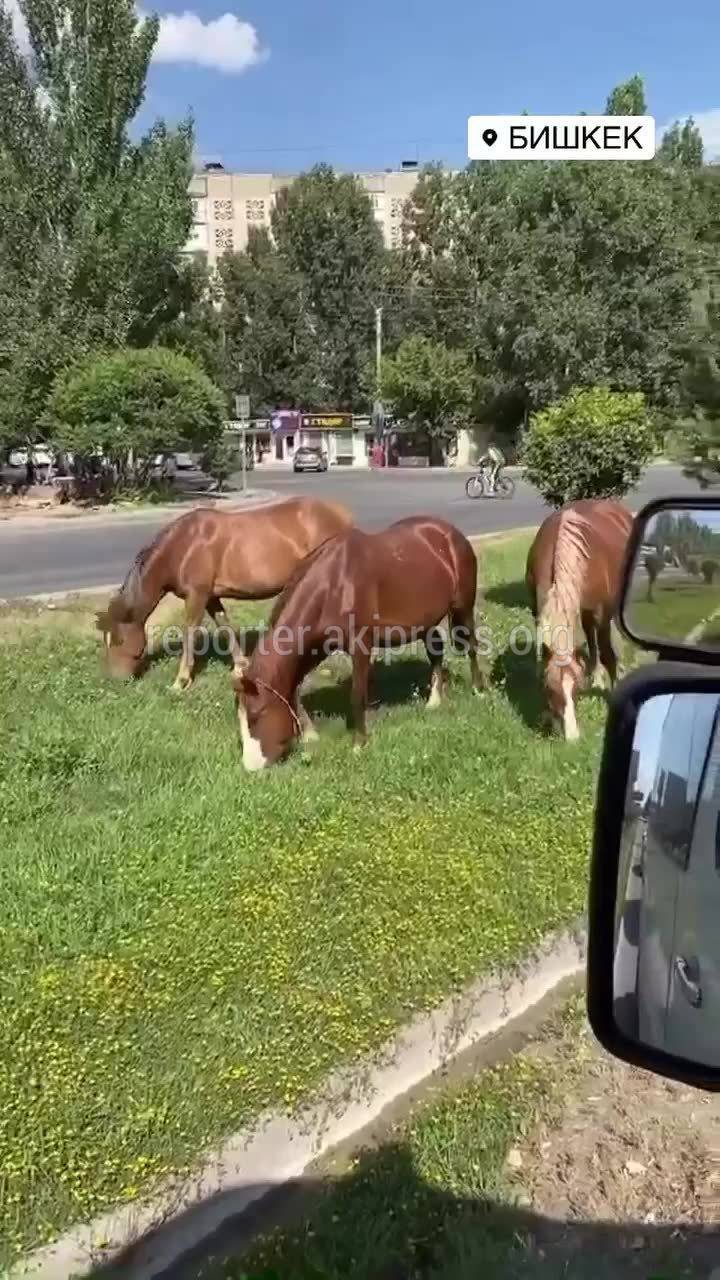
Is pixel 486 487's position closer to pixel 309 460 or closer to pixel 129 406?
pixel 129 406

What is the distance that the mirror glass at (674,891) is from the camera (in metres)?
1.74

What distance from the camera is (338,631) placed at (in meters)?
7.21

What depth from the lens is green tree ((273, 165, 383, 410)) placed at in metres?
63.3

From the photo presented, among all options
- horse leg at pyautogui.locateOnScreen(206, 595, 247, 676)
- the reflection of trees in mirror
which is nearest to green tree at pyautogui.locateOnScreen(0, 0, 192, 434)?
horse leg at pyautogui.locateOnScreen(206, 595, 247, 676)

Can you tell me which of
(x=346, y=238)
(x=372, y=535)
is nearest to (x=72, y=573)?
(x=372, y=535)

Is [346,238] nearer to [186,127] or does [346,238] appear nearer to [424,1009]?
[186,127]

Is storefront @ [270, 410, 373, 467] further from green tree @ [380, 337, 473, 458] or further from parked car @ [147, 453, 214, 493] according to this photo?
parked car @ [147, 453, 214, 493]

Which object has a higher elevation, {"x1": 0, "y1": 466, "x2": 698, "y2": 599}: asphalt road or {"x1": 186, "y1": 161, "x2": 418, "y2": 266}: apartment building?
{"x1": 186, "y1": 161, "x2": 418, "y2": 266}: apartment building

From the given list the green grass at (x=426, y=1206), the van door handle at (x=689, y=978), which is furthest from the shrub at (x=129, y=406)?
the van door handle at (x=689, y=978)

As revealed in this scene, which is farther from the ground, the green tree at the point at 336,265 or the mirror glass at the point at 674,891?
the green tree at the point at 336,265

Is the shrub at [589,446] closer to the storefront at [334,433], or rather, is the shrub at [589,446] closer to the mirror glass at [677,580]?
the mirror glass at [677,580]

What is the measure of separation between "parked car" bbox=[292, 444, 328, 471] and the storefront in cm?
509

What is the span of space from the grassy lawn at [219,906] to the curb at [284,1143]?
0.19ft

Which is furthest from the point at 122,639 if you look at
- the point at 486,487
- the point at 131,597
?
the point at 486,487
